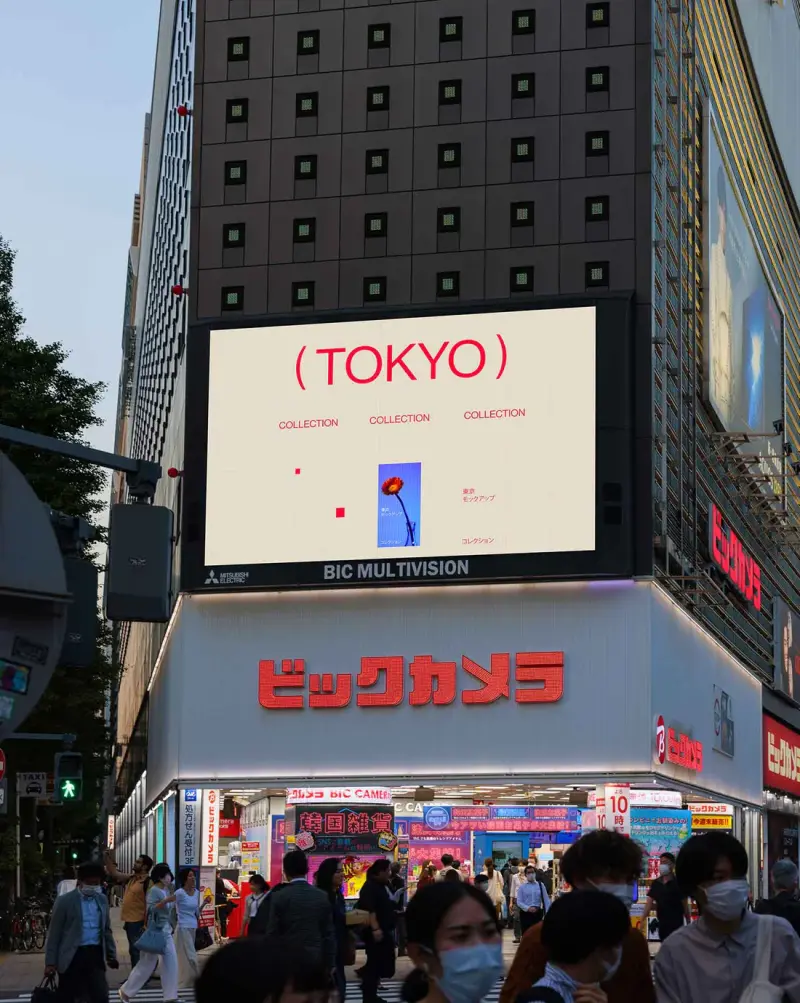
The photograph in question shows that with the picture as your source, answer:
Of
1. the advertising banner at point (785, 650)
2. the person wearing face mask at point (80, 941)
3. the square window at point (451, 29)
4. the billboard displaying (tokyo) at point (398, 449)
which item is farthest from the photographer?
the advertising banner at point (785, 650)

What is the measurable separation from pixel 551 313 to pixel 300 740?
38.0ft

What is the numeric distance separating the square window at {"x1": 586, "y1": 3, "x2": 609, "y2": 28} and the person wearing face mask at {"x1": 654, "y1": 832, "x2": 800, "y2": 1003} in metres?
39.9

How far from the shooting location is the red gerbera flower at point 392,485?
4300cm

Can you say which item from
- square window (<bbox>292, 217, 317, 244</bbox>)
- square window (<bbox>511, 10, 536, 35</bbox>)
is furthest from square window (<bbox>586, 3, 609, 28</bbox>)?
square window (<bbox>292, 217, 317, 244</bbox>)

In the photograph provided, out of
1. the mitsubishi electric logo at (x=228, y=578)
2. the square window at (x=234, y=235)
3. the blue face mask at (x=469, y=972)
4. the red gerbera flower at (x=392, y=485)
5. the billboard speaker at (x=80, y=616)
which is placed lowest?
the blue face mask at (x=469, y=972)

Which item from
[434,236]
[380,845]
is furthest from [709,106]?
[380,845]

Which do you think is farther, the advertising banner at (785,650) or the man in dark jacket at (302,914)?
the advertising banner at (785,650)

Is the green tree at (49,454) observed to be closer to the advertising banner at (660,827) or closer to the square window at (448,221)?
the square window at (448,221)

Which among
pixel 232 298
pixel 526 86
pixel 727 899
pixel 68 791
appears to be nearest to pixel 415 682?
pixel 232 298

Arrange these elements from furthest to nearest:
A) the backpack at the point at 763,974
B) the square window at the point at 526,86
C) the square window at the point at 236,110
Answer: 1. the square window at the point at 236,110
2. the square window at the point at 526,86
3. the backpack at the point at 763,974

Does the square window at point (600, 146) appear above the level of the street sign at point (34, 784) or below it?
above

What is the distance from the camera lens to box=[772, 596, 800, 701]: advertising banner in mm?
66812

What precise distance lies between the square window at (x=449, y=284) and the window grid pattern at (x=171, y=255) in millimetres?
7239

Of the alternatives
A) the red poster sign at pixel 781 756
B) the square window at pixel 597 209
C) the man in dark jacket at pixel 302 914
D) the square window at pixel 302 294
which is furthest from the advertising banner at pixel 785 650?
the man in dark jacket at pixel 302 914
